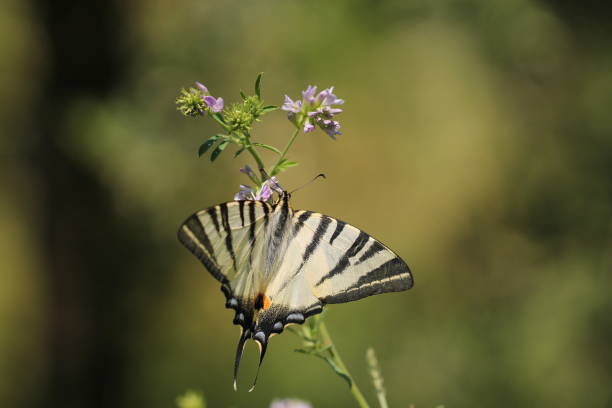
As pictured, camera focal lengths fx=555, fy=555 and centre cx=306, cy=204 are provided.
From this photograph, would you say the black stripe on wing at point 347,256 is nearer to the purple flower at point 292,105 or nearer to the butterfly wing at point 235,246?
the butterfly wing at point 235,246

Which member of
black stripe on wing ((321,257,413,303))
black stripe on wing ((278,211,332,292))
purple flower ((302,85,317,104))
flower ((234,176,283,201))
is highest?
purple flower ((302,85,317,104))

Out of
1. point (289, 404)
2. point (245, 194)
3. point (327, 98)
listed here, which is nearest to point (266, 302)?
point (245, 194)

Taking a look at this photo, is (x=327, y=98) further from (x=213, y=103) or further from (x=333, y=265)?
(x=333, y=265)

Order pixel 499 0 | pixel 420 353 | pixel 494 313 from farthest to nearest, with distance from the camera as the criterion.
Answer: pixel 420 353
pixel 494 313
pixel 499 0

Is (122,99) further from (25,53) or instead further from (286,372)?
(286,372)

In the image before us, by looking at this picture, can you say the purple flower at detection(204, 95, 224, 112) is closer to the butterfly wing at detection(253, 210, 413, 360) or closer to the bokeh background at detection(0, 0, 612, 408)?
the butterfly wing at detection(253, 210, 413, 360)

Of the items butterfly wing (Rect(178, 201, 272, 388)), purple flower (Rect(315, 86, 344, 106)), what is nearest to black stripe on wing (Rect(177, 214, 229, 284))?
butterfly wing (Rect(178, 201, 272, 388))

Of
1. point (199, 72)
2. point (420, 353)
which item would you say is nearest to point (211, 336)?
point (420, 353)
